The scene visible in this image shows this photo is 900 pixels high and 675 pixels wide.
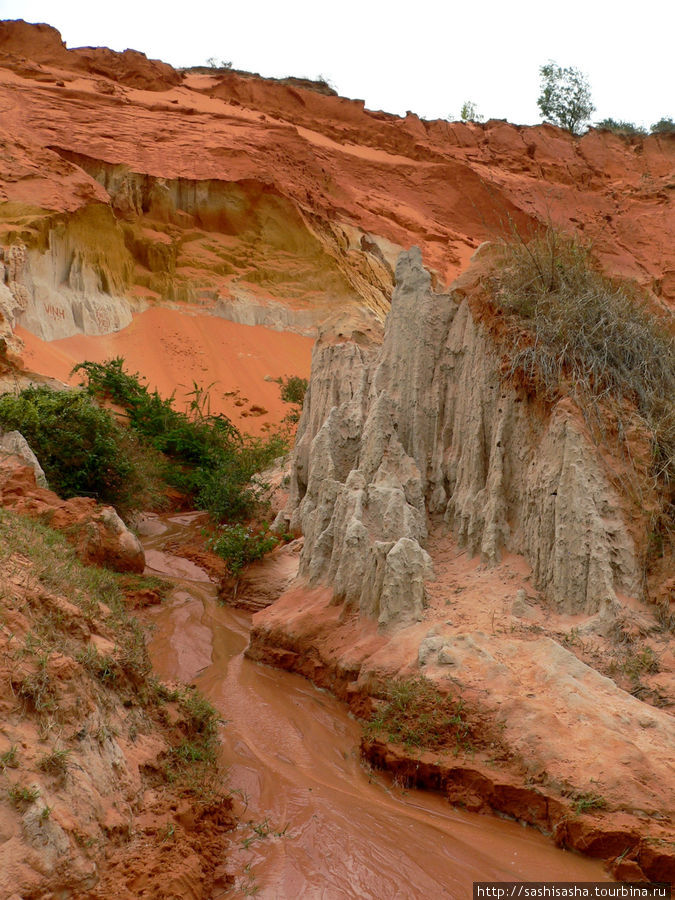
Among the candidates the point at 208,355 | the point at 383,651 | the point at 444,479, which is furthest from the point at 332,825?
the point at 208,355

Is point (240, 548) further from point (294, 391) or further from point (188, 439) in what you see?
point (294, 391)

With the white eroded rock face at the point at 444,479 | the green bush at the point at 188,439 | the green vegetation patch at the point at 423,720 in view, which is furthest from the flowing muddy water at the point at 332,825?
the green bush at the point at 188,439

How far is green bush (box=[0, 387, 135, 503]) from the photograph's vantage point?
9.70 metres

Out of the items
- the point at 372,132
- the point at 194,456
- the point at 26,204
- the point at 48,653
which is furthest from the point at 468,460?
the point at 372,132

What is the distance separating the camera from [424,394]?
7.23 metres

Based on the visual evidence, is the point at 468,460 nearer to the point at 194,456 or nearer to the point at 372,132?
the point at 194,456

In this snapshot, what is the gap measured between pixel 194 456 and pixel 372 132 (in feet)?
65.7

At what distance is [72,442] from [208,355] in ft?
35.9

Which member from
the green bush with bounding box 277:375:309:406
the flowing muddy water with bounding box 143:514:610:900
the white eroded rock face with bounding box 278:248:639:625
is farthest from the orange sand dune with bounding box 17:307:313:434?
the flowing muddy water with bounding box 143:514:610:900

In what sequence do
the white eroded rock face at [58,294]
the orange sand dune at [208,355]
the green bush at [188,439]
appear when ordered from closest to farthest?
the green bush at [188,439], the white eroded rock face at [58,294], the orange sand dune at [208,355]

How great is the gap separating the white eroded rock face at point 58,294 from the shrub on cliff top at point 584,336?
Answer: 1338 cm

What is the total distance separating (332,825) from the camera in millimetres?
3707

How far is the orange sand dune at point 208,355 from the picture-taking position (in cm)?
1866

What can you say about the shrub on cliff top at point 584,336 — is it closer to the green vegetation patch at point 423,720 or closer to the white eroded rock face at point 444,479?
the white eroded rock face at point 444,479
